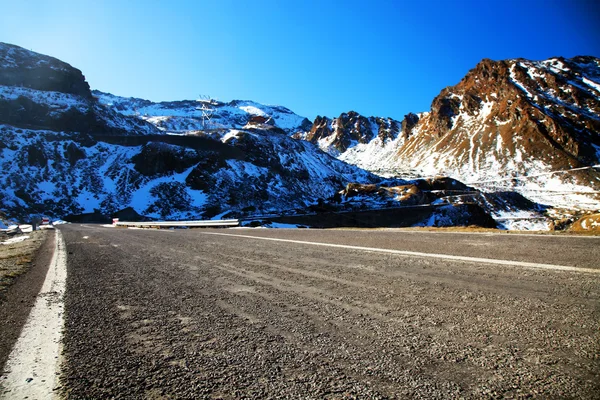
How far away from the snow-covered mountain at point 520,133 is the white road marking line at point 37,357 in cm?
10624

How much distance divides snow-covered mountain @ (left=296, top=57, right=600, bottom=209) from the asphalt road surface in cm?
10339

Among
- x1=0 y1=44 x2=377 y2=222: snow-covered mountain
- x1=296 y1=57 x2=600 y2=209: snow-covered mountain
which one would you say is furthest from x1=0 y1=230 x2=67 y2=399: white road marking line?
x1=296 y1=57 x2=600 y2=209: snow-covered mountain

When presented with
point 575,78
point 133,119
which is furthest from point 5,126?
point 575,78

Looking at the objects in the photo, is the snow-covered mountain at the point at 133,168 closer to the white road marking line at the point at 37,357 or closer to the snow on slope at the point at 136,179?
the snow on slope at the point at 136,179

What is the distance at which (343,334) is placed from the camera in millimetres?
2174

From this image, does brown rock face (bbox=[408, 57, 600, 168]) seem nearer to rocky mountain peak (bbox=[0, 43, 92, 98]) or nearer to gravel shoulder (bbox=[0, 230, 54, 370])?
gravel shoulder (bbox=[0, 230, 54, 370])

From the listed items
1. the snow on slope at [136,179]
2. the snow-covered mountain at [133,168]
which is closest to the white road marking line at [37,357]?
the snow-covered mountain at [133,168]

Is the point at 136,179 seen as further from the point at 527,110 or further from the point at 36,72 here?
the point at 527,110

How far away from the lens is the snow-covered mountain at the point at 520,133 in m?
106

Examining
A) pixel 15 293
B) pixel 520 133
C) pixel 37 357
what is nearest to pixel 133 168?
pixel 15 293

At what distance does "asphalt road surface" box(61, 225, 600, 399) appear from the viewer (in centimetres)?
154

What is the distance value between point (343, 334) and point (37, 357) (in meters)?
2.03

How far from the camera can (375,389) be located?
148cm

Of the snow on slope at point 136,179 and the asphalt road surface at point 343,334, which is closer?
the asphalt road surface at point 343,334
